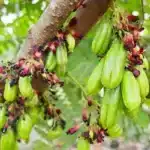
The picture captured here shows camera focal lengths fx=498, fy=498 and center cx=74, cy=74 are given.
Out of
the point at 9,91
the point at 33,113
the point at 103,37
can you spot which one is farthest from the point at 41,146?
the point at 103,37

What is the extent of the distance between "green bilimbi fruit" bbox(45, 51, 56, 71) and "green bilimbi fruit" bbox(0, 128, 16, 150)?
0.17 meters

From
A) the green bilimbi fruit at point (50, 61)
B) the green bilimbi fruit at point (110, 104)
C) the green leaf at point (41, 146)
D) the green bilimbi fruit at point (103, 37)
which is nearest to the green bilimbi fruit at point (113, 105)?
the green bilimbi fruit at point (110, 104)

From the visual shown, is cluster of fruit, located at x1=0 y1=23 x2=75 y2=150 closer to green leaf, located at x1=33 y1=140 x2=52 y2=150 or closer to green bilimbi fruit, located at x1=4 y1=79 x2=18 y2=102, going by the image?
green bilimbi fruit, located at x1=4 y1=79 x2=18 y2=102

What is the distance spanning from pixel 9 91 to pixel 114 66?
262 mm

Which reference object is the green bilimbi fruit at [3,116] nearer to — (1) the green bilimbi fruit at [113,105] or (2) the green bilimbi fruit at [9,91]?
(2) the green bilimbi fruit at [9,91]

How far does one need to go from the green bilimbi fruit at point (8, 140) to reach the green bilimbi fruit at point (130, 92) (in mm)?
339

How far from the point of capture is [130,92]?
0.85m

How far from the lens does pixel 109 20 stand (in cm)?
97

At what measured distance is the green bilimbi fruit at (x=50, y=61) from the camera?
3.43ft

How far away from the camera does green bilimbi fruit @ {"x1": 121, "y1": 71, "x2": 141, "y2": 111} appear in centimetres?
85

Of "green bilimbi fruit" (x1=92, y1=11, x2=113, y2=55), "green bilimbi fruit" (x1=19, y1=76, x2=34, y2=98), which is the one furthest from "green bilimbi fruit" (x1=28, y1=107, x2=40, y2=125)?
"green bilimbi fruit" (x1=92, y1=11, x2=113, y2=55)

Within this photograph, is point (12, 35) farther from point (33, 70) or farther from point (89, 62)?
point (33, 70)

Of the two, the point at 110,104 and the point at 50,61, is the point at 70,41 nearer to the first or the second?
the point at 50,61

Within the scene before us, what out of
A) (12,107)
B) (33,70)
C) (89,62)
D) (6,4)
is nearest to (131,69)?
(33,70)
